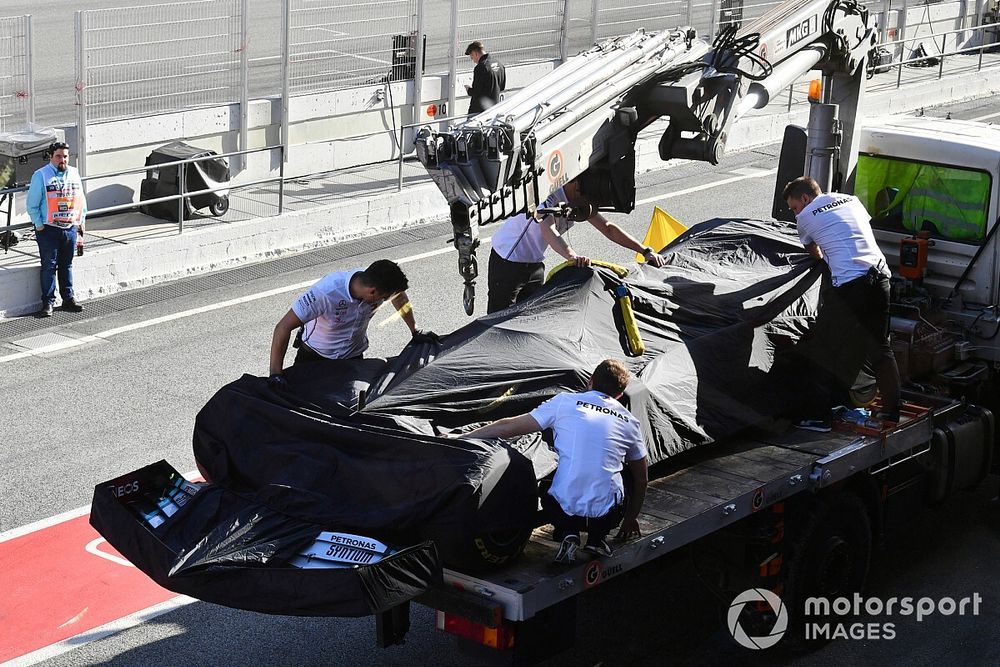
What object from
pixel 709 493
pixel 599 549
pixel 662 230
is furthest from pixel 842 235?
pixel 599 549

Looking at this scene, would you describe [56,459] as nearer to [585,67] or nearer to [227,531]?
[227,531]

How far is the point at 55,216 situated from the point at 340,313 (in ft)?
20.1

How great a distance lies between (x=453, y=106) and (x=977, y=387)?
1228 cm

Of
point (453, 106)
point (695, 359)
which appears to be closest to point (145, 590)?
point (695, 359)

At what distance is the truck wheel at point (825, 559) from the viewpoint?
309 inches

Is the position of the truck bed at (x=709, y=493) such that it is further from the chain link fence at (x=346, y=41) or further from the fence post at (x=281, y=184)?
the chain link fence at (x=346, y=41)

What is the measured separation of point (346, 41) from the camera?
1886 centimetres

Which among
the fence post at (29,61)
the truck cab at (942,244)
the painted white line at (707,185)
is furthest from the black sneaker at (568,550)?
the painted white line at (707,185)

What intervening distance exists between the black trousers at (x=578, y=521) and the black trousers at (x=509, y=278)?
4280 millimetres

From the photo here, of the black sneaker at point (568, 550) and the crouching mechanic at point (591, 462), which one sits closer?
the black sneaker at point (568, 550)

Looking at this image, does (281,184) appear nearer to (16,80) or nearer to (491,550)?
(16,80)

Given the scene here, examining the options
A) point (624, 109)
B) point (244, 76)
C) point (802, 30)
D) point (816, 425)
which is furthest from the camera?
point (244, 76)

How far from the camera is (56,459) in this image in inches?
413

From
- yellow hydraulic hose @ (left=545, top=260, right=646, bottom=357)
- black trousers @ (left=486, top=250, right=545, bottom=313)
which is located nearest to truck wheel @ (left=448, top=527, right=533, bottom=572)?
yellow hydraulic hose @ (left=545, top=260, right=646, bottom=357)
